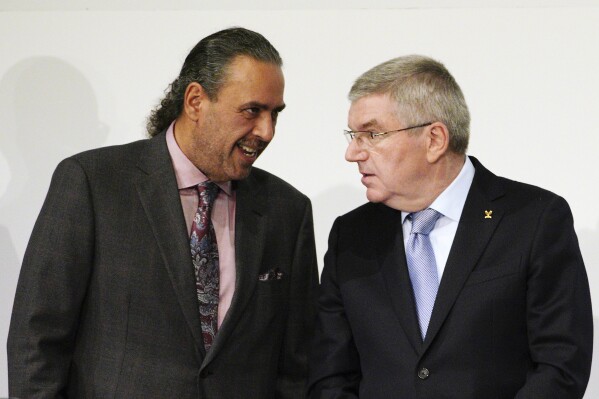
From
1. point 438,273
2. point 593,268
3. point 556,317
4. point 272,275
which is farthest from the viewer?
point 593,268

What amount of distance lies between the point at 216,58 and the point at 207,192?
0.37 m

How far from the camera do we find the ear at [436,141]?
2.85 metres

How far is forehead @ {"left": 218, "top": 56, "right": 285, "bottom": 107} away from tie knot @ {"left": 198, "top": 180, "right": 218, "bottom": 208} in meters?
0.24

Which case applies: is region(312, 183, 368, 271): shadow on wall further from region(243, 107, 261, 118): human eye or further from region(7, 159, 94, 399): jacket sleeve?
region(7, 159, 94, 399): jacket sleeve

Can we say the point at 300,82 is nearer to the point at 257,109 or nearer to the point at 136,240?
the point at 257,109

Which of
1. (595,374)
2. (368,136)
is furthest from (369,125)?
(595,374)

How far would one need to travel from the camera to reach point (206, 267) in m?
2.89

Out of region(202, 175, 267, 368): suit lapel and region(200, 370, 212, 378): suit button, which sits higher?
region(202, 175, 267, 368): suit lapel

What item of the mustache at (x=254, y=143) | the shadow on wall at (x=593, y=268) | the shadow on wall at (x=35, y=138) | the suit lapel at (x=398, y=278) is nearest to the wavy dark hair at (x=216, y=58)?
the mustache at (x=254, y=143)

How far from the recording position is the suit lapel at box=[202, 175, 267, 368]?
9.38 ft

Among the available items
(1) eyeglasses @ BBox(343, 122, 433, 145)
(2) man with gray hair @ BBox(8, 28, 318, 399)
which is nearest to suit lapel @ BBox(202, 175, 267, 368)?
(2) man with gray hair @ BBox(8, 28, 318, 399)

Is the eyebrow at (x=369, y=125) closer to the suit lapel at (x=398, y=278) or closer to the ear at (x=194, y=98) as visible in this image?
the suit lapel at (x=398, y=278)

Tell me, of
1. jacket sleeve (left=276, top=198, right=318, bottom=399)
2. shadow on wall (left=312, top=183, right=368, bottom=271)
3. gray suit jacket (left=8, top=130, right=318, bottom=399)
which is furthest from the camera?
shadow on wall (left=312, top=183, right=368, bottom=271)

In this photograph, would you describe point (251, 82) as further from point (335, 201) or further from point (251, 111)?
point (335, 201)
